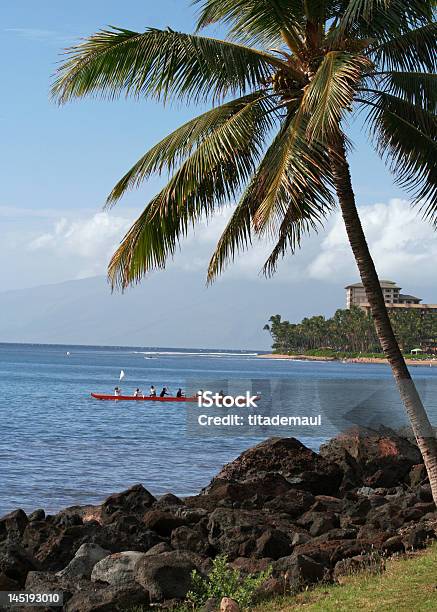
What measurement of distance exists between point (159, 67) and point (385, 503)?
9.05 m

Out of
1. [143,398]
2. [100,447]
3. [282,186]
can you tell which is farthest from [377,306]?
[143,398]

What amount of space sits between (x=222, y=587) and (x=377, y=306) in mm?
4069

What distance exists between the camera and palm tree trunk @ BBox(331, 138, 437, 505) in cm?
1219

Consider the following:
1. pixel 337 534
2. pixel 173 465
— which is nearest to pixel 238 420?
pixel 173 465

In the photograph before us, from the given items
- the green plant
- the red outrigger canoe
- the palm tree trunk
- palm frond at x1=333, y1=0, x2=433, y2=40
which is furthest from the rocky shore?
the red outrigger canoe

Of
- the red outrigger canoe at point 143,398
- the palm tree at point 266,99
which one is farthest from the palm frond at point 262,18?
the red outrigger canoe at point 143,398

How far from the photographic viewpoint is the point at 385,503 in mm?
17406

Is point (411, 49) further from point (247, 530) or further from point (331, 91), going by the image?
point (247, 530)

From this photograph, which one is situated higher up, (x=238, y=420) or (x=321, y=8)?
(x=321, y=8)

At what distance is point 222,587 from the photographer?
10.8 meters

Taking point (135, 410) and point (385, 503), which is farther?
point (135, 410)

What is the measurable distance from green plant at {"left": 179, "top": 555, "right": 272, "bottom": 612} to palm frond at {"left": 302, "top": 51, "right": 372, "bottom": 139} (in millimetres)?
5150

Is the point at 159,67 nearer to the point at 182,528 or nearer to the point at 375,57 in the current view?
the point at 375,57

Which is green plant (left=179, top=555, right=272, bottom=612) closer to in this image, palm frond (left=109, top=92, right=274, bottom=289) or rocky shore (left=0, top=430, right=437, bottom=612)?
rocky shore (left=0, top=430, right=437, bottom=612)
